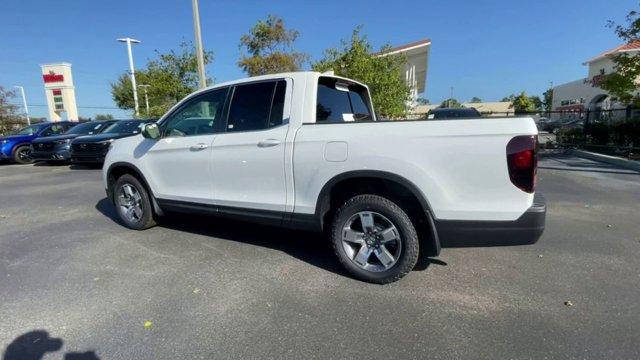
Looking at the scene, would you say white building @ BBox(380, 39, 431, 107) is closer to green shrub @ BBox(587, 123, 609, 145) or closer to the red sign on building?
green shrub @ BBox(587, 123, 609, 145)

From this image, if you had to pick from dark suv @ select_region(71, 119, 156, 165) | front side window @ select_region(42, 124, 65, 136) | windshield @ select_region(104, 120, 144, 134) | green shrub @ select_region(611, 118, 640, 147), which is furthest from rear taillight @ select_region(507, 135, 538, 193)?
front side window @ select_region(42, 124, 65, 136)

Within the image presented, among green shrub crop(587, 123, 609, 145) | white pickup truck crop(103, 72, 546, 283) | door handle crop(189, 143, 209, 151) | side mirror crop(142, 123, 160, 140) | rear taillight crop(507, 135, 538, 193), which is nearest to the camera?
rear taillight crop(507, 135, 538, 193)

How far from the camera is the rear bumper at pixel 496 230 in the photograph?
2.90 meters

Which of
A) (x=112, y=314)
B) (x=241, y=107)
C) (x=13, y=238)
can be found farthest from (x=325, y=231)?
(x=13, y=238)

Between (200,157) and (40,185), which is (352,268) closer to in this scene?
(200,157)

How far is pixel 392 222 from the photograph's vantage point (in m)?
3.31

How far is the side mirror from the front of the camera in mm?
4508

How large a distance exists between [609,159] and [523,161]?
33.1 ft

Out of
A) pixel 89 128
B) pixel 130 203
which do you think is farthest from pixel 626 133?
pixel 89 128

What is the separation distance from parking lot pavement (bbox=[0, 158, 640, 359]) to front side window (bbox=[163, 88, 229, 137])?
139cm

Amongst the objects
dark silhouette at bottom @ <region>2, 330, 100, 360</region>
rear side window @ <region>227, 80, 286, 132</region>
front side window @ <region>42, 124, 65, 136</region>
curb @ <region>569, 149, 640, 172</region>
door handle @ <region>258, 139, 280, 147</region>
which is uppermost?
rear side window @ <region>227, 80, 286, 132</region>

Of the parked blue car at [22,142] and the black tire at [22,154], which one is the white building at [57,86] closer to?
the parked blue car at [22,142]

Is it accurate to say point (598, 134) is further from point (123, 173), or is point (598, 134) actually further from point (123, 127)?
point (123, 127)

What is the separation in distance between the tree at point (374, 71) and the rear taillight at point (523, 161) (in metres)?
12.0
